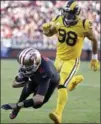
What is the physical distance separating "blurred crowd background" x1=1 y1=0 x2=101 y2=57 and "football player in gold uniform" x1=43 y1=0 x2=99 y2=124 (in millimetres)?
10562

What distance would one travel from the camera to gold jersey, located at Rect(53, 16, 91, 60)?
238 inches

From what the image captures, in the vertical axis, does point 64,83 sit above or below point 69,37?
below

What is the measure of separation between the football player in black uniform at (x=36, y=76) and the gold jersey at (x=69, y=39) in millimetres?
1338

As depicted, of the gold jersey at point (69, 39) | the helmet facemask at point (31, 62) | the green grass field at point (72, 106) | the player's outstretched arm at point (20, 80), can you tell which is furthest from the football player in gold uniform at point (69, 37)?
the helmet facemask at point (31, 62)

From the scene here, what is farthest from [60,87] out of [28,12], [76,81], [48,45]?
[28,12]

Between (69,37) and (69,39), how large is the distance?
0.09ft

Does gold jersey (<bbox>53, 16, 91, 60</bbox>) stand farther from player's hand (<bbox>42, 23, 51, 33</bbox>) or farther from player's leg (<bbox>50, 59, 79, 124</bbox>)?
player's hand (<bbox>42, 23, 51, 33</bbox>)

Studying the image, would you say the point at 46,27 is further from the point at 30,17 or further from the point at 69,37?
the point at 30,17

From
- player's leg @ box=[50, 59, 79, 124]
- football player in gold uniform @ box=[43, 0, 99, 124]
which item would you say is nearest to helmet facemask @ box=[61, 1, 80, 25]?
football player in gold uniform @ box=[43, 0, 99, 124]

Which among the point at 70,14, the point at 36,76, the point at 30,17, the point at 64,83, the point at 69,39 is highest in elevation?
the point at 30,17

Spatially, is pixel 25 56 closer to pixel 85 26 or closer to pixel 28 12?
pixel 85 26

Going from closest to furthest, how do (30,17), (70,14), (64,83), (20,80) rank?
(20,80) < (64,83) < (70,14) < (30,17)

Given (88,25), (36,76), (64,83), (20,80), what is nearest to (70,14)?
(88,25)

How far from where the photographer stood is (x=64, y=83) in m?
5.77
